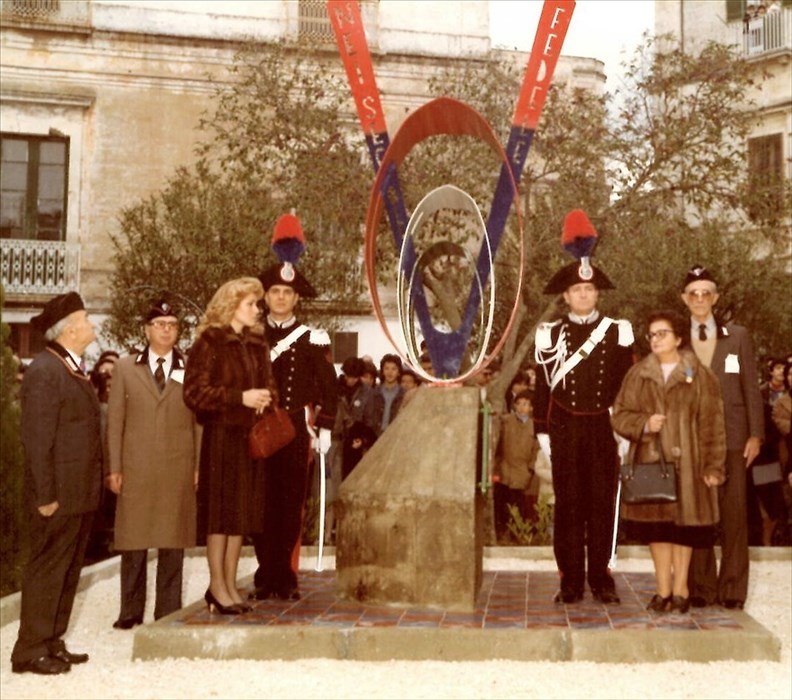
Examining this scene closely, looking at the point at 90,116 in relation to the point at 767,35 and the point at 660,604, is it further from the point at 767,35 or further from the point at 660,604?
the point at 660,604

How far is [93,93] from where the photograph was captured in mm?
22562

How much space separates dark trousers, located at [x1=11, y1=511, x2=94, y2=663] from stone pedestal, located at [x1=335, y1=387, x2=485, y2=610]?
1.79 m

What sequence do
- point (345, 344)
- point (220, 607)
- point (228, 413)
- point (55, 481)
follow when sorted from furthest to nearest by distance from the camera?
point (345, 344)
point (220, 607)
point (228, 413)
point (55, 481)

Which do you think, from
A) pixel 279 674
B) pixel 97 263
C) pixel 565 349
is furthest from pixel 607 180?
pixel 97 263

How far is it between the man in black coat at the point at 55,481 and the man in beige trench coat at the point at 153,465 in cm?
102

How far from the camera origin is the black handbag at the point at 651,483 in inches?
286

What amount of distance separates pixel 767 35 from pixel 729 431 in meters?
19.6

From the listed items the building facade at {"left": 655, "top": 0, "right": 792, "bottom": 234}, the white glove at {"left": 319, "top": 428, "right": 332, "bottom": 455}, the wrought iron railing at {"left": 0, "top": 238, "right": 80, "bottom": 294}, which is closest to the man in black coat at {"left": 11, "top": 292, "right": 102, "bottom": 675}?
the white glove at {"left": 319, "top": 428, "right": 332, "bottom": 455}

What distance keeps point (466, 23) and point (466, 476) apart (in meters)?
18.2

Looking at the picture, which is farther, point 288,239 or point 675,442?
point 288,239

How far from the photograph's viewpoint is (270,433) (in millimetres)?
7293

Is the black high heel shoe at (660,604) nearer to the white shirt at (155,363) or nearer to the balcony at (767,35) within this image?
the white shirt at (155,363)

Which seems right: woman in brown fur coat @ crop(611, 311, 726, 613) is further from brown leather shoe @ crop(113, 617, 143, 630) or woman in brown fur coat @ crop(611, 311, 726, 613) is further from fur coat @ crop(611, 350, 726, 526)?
brown leather shoe @ crop(113, 617, 143, 630)

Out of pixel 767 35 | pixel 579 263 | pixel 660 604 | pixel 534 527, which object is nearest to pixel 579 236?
pixel 579 263
